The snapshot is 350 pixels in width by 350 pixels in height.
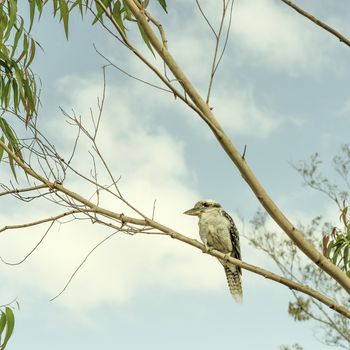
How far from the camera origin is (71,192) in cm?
359

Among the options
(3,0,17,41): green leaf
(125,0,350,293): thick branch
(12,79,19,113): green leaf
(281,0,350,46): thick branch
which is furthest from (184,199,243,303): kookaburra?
(281,0,350,46): thick branch

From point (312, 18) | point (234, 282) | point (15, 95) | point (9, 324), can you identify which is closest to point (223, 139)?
point (312, 18)

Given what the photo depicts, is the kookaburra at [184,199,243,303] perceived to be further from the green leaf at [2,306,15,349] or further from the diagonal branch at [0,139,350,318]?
the diagonal branch at [0,139,350,318]

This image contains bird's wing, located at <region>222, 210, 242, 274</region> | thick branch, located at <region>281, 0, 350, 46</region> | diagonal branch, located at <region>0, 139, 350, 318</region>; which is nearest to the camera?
thick branch, located at <region>281, 0, 350, 46</region>

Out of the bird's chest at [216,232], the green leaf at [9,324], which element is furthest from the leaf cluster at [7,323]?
the bird's chest at [216,232]

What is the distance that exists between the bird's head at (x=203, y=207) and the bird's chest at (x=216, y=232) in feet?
0.45

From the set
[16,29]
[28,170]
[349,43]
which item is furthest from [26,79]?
[349,43]

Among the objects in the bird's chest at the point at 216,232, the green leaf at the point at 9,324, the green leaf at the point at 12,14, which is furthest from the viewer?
the bird's chest at the point at 216,232

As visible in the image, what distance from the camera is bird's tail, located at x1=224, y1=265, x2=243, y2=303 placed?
7.64 metres

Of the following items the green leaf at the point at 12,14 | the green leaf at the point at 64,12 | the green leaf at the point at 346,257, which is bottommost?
the green leaf at the point at 346,257

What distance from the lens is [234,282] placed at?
768 centimetres

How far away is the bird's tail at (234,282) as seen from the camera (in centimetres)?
764

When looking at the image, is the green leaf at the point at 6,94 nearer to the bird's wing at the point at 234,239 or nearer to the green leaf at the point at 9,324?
the green leaf at the point at 9,324

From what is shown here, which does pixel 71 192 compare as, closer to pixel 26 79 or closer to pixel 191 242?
pixel 191 242
